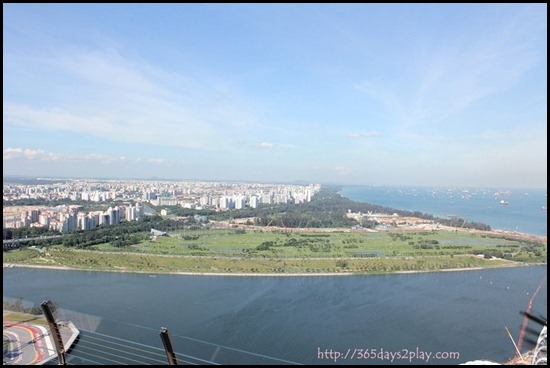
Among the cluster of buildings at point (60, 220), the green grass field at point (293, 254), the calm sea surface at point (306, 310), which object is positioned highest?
the cluster of buildings at point (60, 220)

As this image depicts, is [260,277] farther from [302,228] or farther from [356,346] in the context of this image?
[302,228]

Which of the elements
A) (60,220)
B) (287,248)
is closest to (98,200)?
(60,220)

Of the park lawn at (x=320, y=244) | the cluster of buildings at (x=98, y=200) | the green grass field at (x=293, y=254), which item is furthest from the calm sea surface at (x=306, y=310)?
the cluster of buildings at (x=98, y=200)

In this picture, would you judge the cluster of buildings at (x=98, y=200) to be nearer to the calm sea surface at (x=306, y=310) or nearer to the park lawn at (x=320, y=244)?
the park lawn at (x=320, y=244)

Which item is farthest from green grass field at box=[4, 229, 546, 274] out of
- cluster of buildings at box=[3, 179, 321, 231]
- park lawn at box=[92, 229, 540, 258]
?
cluster of buildings at box=[3, 179, 321, 231]

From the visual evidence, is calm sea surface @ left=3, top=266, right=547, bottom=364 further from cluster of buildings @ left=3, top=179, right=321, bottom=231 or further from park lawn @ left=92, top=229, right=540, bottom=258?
cluster of buildings @ left=3, top=179, right=321, bottom=231

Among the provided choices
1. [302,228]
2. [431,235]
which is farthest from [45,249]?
[431,235]
